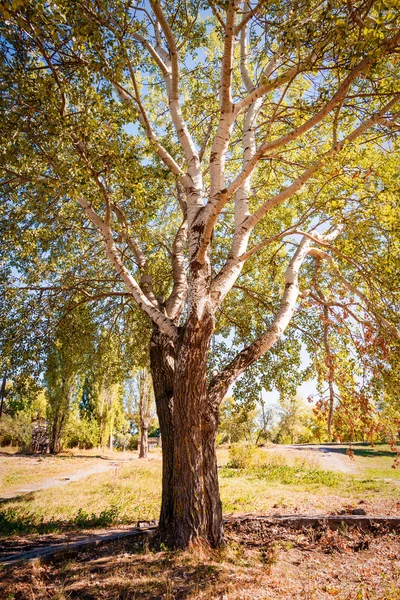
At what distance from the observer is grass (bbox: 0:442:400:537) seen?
23.9ft

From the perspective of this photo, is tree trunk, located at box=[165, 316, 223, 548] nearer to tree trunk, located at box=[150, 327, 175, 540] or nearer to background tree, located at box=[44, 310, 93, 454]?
tree trunk, located at box=[150, 327, 175, 540]

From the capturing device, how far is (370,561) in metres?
4.50

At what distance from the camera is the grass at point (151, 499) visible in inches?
287

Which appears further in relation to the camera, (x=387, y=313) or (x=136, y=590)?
(x=387, y=313)

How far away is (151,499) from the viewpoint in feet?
30.5

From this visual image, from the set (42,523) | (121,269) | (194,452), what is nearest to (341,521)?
(194,452)

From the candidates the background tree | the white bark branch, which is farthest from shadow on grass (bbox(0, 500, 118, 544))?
the white bark branch

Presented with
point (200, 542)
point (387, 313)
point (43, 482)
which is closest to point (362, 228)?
point (387, 313)

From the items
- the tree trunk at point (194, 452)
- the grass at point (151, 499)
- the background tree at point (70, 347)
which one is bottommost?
the grass at point (151, 499)

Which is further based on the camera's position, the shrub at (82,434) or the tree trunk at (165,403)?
Result: the shrub at (82,434)

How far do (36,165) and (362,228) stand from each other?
5070 mm

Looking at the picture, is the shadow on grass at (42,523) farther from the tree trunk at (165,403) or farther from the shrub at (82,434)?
the shrub at (82,434)

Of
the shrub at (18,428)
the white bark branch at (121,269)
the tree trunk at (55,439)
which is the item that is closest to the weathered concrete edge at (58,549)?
the white bark branch at (121,269)

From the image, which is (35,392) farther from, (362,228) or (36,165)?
(362,228)
